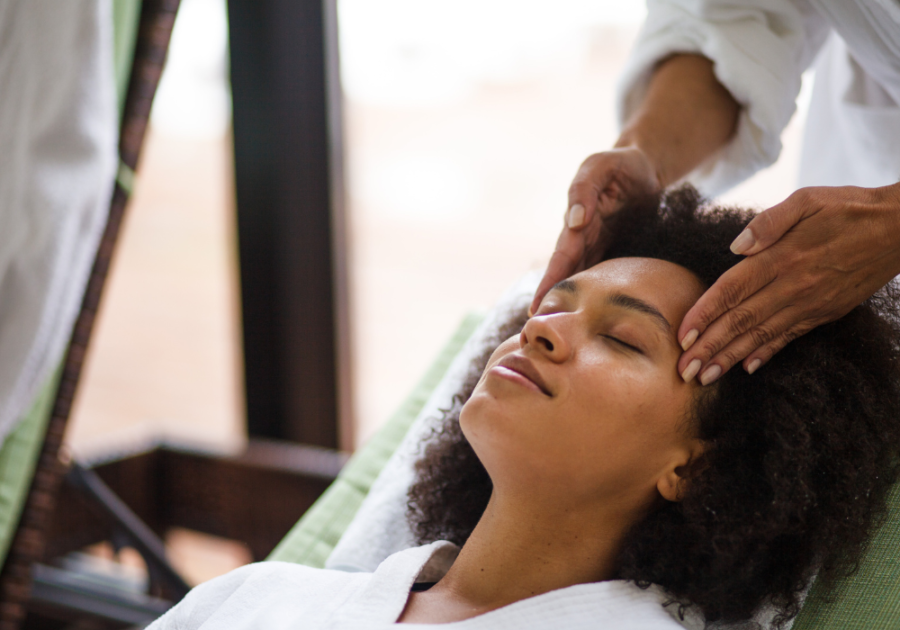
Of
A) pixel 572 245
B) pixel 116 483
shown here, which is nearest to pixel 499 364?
pixel 572 245

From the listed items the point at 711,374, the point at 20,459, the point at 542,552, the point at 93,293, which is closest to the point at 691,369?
the point at 711,374

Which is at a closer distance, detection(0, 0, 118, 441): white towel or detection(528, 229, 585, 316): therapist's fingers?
detection(528, 229, 585, 316): therapist's fingers

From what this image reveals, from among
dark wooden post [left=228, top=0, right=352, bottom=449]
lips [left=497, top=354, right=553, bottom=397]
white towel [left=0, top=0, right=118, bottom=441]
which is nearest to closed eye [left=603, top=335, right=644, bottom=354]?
lips [left=497, top=354, right=553, bottom=397]

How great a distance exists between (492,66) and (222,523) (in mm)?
1556

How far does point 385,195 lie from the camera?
2.51m

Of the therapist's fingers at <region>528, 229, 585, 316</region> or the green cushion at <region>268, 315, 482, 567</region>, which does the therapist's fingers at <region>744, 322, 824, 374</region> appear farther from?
the green cushion at <region>268, 315, 482, 567</region>

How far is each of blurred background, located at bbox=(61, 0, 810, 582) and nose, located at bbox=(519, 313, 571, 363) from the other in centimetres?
122

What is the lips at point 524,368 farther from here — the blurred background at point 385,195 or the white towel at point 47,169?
the blurred background at point 385,195

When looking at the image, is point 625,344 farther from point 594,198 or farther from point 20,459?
point 20,459

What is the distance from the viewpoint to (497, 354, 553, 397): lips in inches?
36.0

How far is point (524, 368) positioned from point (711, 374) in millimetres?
220

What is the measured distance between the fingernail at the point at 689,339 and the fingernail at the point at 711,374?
0.04 m

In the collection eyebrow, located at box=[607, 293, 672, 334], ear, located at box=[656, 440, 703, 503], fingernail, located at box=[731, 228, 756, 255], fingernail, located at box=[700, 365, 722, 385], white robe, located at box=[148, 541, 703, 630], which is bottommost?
white robe, located at box=[148, 541, 703, 630]

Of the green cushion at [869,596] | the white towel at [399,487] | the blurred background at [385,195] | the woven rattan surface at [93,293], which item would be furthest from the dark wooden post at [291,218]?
the green cushion at [869,596]
